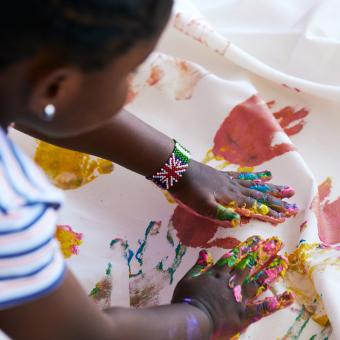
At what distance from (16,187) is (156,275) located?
39 cm

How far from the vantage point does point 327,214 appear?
0.98m

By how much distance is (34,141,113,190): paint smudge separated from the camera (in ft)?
3.38

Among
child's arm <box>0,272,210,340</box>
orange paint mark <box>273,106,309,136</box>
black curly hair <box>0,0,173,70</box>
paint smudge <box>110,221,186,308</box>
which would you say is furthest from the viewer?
orange paint mark <box>273,106,309,136</box>

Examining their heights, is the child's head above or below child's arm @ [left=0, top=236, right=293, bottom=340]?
above

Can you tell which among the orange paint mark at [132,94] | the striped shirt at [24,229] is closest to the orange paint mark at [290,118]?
the orange paint mark at [132,94]

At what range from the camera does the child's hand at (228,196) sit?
93 centimetres

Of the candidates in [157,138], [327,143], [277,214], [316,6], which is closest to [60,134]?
[157,138]

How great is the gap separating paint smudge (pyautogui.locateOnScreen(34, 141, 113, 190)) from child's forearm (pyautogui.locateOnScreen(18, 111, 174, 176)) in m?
0.09

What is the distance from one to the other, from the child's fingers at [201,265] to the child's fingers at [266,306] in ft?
0.26

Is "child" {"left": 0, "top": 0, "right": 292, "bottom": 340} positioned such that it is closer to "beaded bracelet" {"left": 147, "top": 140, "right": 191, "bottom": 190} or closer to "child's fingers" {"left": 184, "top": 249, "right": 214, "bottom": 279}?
"child's fingers" {"left": 184, "top": 249, "right": 214, "bottom": 279}

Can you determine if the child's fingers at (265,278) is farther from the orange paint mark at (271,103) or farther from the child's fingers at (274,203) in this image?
the orange paint mark at (271,103)

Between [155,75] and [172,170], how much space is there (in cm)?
29

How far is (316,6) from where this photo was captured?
128cm

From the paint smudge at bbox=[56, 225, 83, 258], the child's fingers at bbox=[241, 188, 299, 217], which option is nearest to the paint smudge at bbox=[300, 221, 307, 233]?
the child's fingers at bbox=[241, 188, 299, 217]
